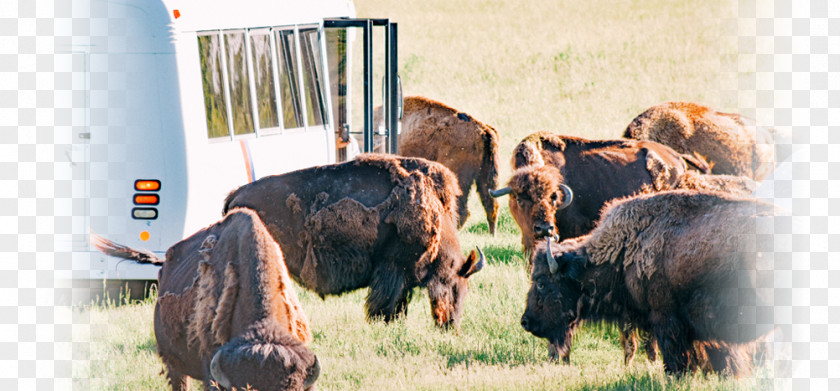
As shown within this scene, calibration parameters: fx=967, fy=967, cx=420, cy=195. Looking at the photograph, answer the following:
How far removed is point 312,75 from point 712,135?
6.48m

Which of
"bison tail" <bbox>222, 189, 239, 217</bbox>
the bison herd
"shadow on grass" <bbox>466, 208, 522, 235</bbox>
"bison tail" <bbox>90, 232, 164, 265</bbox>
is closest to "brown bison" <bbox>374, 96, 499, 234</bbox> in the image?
"shadow on grass" <bbox>466, 208, 522, 235</bbox>

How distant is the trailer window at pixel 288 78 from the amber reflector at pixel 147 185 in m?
1.80

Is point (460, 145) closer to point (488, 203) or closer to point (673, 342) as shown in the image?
point (488, 203)

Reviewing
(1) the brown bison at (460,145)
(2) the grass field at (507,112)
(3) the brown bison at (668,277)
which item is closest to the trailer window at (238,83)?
(2) the grass field at (507,112)

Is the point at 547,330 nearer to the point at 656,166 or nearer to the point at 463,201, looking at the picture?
the point at 656,166

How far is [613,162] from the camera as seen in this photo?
1111cm

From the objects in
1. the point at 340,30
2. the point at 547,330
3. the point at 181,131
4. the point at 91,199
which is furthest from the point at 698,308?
the point at 340,30

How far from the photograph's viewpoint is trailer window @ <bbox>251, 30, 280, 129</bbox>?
9.46 meters

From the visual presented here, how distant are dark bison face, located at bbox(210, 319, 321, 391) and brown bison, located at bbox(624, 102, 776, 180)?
9.45 m

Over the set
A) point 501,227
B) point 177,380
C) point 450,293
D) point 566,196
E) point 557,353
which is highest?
point 566,196

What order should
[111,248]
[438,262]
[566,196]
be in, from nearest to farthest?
[111,248]
[438,262]
[566,196]

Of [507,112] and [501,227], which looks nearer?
[501,227]

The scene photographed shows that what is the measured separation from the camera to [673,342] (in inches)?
261

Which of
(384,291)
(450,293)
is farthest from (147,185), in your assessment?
(450,293)
